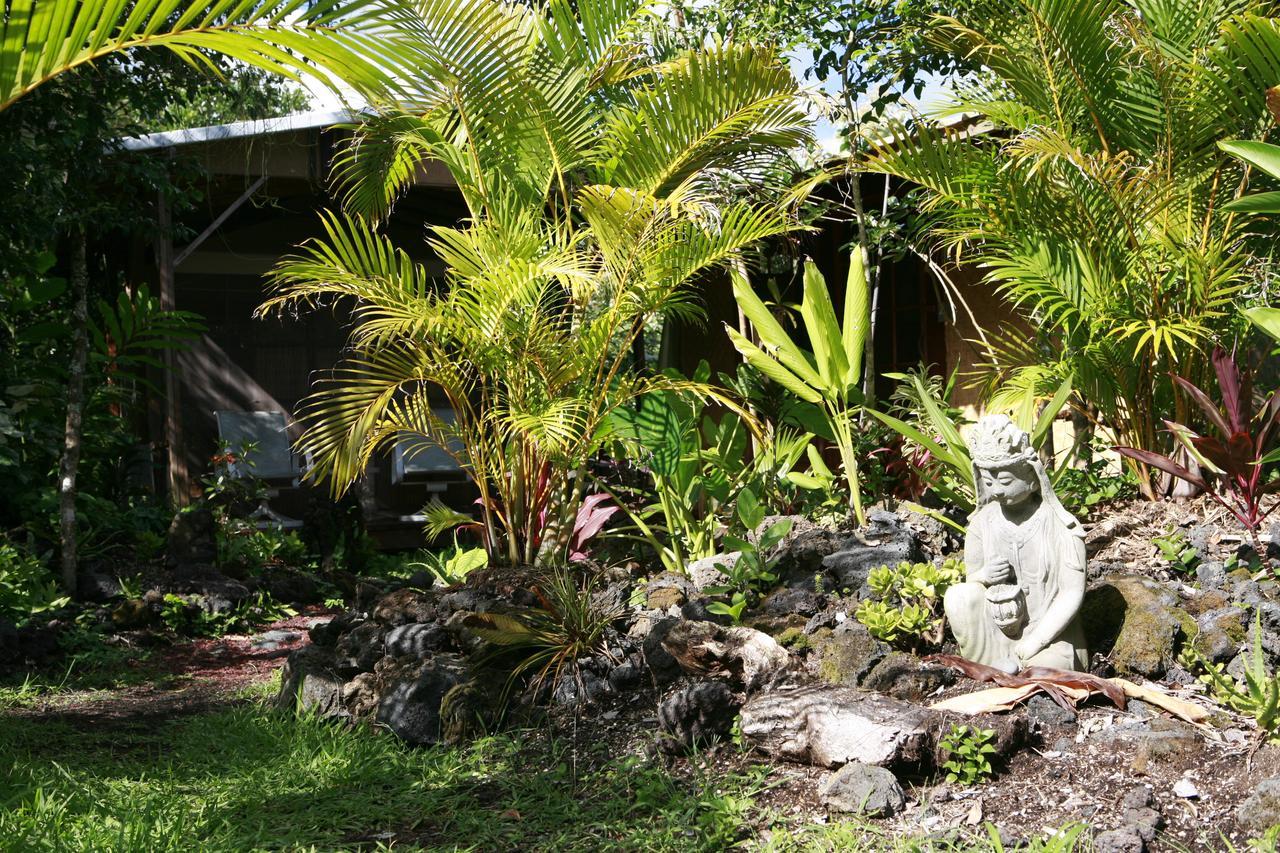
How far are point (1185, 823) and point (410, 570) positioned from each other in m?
6.09

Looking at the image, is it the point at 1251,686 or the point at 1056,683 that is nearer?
the point at 1251,686

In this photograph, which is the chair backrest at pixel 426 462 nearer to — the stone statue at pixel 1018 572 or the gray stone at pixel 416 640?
the gray stone at pixel 416 640

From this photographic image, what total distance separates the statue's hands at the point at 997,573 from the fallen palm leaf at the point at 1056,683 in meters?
0.28

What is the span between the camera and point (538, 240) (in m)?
5.22

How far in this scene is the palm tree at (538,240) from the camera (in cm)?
503

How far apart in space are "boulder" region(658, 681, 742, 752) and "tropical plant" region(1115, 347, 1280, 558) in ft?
6.79

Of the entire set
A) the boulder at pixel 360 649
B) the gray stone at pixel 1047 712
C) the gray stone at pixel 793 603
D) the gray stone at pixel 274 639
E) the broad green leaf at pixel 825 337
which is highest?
the broad green leaf at pixel 825 337

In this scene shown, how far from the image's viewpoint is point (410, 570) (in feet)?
26.7

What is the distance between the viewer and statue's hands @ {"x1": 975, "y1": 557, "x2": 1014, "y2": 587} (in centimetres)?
365

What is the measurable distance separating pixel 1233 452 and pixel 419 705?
3.16 meters

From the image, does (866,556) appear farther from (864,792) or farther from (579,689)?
(864,792)

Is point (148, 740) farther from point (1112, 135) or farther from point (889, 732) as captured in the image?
point (1112, 135)

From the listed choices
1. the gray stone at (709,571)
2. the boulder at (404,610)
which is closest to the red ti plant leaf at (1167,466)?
the gray stone at (709,571)

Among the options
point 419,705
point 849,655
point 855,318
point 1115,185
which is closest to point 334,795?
point 419,705
